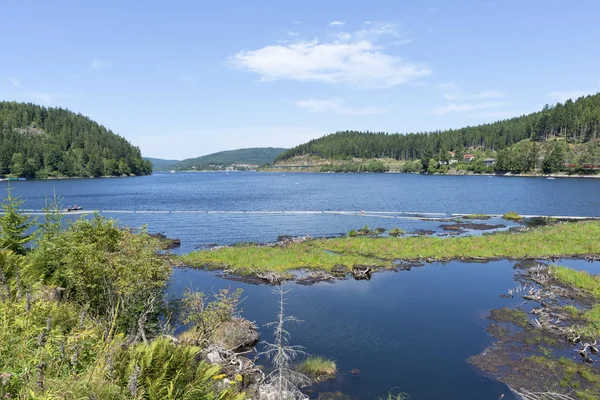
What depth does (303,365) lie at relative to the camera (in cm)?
2333

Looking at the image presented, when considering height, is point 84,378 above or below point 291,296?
above

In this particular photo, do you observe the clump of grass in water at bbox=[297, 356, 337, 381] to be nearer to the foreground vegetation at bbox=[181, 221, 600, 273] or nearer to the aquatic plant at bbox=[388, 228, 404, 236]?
the foreground vegetation at bbox=[181, 221, 600, 273]

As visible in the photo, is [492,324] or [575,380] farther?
[492,324]

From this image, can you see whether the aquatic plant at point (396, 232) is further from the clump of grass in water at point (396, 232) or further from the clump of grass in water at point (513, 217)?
the clump of grass in water at point (513, 217)

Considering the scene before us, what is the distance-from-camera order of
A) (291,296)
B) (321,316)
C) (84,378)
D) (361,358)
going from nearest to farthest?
1. (84,378)
2. (361,358)
3. (321,316)
4. (291,296)

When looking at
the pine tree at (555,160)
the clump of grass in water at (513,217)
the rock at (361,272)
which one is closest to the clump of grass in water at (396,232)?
the rock at (361,272)

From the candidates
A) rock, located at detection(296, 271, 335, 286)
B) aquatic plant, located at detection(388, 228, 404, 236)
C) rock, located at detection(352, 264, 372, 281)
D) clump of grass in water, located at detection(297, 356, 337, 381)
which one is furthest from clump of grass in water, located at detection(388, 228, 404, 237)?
clump of grass in water, located at detection(297, 356, 337, 381)

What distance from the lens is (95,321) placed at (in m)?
14.9

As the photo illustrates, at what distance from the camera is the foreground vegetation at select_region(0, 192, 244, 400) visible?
324 inches

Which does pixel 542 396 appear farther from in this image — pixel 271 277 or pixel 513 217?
pixel 513 217

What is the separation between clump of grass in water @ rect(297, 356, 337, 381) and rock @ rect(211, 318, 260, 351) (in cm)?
454

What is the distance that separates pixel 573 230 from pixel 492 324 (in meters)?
38.0

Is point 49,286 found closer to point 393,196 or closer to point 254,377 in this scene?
point 254,377

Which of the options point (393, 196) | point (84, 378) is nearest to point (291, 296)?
point (84, 378)
